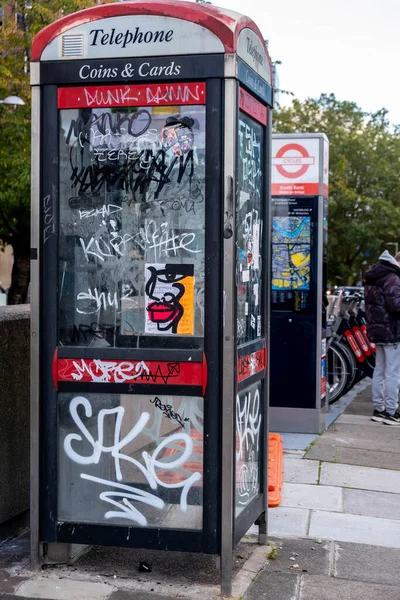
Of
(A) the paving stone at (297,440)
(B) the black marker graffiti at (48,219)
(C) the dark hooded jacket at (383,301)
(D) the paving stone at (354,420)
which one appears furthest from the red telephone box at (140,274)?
(D) the paving stone at (354,420)

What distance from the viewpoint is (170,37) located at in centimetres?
443

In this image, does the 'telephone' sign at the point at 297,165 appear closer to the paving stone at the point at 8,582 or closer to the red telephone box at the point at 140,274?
the red telephone box at the point at 140,274

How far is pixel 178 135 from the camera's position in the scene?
14.8 ft

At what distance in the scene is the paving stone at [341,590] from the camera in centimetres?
448

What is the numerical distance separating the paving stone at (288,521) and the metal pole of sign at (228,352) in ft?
3.75

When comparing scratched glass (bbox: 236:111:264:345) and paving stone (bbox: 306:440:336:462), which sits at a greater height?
scratched glass (bbox: 236:111:264:345)

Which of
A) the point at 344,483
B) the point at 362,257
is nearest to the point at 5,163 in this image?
the point at 344,483

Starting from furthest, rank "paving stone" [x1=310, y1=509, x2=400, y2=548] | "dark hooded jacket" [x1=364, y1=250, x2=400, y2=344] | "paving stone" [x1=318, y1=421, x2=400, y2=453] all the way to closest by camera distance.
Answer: "dark hooded jacket" [x1=364, y1=250, x2=400, y2=344] → "paving stone" [x1=318, y1=421, x2=400, y2=453] → "paving stone" [x1=310, y1=509, x2=400, y2=548]

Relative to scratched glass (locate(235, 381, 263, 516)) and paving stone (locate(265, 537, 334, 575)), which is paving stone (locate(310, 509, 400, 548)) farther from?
scratched glass (locate(235, 381, 263, 516))

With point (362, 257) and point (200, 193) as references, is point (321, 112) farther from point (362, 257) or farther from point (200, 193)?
point (200, 193)

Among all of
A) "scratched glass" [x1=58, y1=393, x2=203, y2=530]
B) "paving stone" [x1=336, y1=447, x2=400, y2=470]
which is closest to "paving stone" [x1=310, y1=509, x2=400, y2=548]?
"scratched glass" [x1=58, y1=393, x2=203, y2=530]

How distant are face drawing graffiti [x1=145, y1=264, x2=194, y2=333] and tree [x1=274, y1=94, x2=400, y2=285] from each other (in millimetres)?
43524

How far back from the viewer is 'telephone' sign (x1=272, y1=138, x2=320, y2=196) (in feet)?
28.6

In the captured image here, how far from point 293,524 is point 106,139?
2.76m
